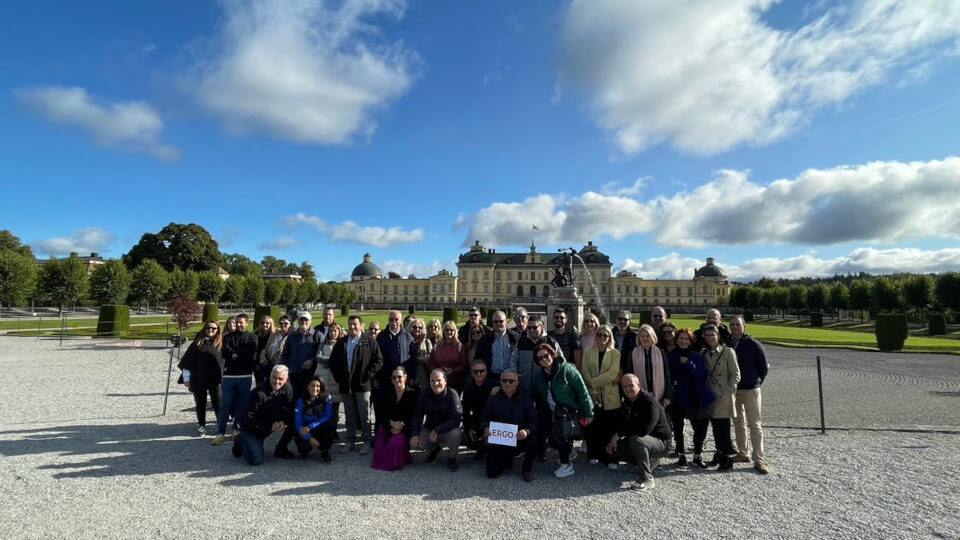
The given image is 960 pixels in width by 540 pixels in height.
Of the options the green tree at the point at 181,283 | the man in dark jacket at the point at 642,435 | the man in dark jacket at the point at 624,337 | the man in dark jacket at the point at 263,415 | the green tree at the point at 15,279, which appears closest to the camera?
the man in dark jacket at the point at 642,435

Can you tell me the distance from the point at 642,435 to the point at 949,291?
152ft

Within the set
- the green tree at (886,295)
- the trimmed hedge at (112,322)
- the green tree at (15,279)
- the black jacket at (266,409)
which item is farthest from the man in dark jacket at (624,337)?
the green tree at (886,295)

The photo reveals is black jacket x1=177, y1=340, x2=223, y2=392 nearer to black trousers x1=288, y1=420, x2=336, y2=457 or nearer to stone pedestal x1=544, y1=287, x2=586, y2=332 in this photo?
black trousers x1=288, y1=420, x2=336, y2=457

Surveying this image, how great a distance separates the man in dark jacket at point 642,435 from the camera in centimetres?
458

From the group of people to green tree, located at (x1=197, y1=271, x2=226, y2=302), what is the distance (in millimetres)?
43305

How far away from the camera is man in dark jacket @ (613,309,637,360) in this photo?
5.52 meters

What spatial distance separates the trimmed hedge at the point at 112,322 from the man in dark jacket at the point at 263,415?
19298mm

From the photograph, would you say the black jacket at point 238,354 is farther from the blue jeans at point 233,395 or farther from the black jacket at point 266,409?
the black jacket at point 266,409

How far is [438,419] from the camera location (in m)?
5.14

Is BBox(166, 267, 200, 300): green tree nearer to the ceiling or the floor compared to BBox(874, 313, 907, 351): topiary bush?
nearer to the ceiling

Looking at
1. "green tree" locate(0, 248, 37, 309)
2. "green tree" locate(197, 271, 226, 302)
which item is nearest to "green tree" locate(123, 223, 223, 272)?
"green tree" locate(197, 271, 226, 302)

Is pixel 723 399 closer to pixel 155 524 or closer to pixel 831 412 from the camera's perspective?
pixel 831 412

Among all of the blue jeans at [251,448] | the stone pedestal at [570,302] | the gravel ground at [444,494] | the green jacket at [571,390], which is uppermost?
the stone pedestal at [570,302]

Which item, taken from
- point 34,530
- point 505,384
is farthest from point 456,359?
point 34,530
